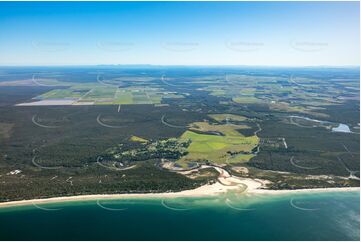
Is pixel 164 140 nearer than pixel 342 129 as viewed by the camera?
Yes

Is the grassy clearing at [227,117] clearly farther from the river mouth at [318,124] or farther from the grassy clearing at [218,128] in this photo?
the river mouth at [318,124]

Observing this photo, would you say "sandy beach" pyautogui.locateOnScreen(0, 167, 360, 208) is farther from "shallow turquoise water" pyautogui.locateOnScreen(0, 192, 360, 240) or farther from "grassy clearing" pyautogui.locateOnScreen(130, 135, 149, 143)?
"grassy clearing" pyautogui.locateOnScreen(130, 135, 149, 143)

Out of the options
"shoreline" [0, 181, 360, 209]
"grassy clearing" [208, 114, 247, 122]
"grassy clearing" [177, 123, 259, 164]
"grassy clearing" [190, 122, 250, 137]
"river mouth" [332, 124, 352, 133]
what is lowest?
"shoreline" [0, 181, 360, 209]

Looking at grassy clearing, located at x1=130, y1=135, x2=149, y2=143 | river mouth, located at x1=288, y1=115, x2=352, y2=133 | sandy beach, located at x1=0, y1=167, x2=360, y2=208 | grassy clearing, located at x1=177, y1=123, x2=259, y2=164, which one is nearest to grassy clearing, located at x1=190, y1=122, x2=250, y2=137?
grassy clearing, located at x1=177, y1=123, x2=259, y2=164

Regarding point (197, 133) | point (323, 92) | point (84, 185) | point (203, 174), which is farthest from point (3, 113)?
point (323, 92)

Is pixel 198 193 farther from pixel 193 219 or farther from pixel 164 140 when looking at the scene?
pixel 164 140

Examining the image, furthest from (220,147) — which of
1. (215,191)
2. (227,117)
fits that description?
(227,117)

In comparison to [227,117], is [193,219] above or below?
below

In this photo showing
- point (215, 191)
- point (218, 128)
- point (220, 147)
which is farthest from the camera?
point (218, 128)

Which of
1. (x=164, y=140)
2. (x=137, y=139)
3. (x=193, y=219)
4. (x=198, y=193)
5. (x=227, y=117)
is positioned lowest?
(x=193, y=219)

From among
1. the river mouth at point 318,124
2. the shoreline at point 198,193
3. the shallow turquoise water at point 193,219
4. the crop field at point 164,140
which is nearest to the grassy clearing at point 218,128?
the crop field at point 164,140
